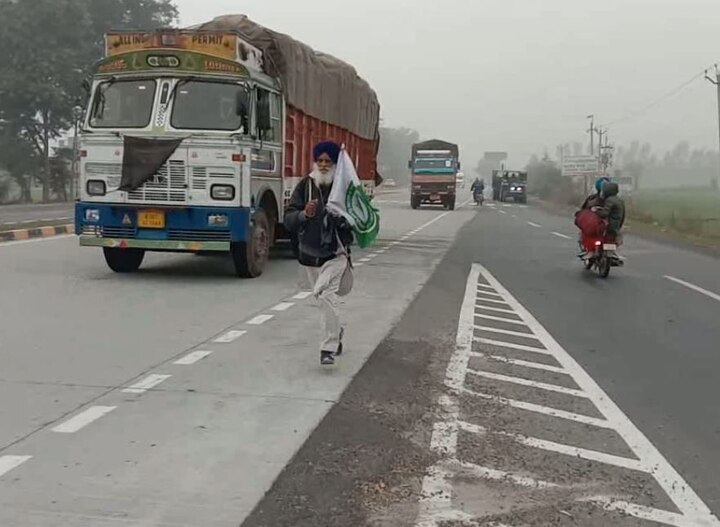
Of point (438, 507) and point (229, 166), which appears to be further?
point (229, 166)

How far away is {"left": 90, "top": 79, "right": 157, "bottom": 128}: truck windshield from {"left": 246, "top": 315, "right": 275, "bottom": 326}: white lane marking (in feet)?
13.1

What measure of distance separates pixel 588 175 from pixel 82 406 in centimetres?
6408

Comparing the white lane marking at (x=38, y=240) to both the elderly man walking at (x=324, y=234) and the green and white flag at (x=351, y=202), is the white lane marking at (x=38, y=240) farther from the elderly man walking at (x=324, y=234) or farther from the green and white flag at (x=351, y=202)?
the green and white flag at (x=351, y=202)

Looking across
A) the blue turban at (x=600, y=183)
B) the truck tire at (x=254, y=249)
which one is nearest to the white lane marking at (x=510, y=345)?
the truck tire at (x=254, y=249)

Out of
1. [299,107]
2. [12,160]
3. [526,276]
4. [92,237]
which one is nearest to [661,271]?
[526,276]

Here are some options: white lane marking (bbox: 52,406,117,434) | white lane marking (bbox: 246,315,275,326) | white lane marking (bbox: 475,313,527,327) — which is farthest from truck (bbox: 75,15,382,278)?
white lane marking (bbox: 52,406,117,434)

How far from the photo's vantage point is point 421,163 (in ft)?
154

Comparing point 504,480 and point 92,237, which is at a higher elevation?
point 92,237

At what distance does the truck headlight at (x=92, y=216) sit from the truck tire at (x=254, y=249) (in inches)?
75.0

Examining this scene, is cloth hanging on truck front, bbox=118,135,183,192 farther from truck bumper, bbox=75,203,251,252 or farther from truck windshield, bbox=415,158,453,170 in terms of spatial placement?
truck windshield, bbox=415,158,453,170

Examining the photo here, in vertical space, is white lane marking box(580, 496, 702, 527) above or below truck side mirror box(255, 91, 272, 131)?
below

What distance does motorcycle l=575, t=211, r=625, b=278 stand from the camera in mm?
14711

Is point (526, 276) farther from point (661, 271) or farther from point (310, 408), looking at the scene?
point (310, 408)

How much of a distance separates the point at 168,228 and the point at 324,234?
5.62 meters
